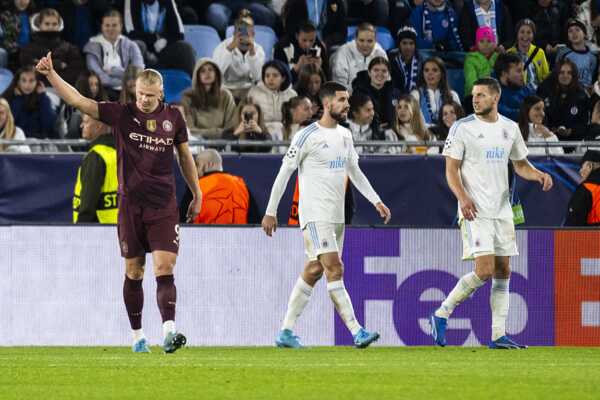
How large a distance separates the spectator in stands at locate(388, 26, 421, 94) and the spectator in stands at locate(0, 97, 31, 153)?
492cm

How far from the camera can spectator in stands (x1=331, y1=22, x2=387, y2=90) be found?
1923 centimetres

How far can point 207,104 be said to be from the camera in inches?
698

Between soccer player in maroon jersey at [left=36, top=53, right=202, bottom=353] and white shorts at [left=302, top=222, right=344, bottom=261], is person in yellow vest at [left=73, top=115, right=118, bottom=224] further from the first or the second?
white shorts at [left=302, top=222, right=344, bottom=261]

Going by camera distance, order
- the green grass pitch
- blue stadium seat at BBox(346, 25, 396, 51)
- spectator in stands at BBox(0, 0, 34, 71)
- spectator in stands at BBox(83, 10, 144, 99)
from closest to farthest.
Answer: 1. the green grass pitch
2. spectator in stands at BBox(83, 10, 144, 99)
3. spectator in stands at BBox(0, 0, 34, 71)
4. blue stadium seat at BBox(346, 25, 396, 51)

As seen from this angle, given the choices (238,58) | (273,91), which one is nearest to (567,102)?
(273,91)

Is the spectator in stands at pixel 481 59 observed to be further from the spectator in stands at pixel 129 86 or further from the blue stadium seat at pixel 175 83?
the spectator in stands at pixel 129 86

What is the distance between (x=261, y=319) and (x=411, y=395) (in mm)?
5922

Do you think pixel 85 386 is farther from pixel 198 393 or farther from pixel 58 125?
pixel 58 125

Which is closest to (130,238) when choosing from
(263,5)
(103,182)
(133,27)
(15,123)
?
(103,182)

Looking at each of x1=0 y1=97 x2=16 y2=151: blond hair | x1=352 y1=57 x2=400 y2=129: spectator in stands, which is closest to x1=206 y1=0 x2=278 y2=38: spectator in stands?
x1=352 y1=57 x2=400 y2=129: spectator in stands

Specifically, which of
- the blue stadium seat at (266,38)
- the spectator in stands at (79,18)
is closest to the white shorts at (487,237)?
the blue stadium seat at (266,38)

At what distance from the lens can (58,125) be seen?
17.8 meters

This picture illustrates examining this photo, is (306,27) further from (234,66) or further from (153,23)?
(153,23)

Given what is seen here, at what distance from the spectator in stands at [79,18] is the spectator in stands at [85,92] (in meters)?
2.50
